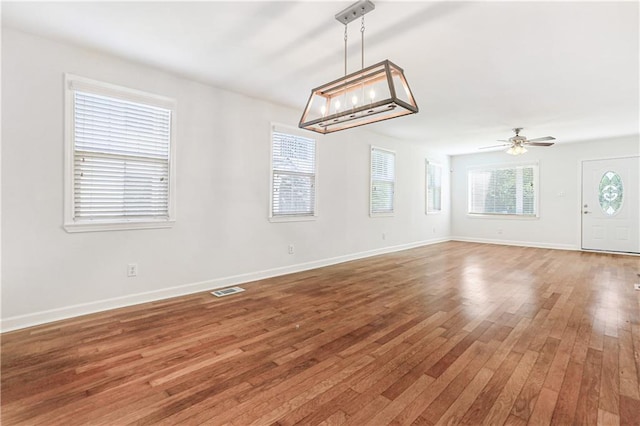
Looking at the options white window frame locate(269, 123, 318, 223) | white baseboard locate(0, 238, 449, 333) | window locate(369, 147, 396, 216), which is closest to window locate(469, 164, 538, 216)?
window locate(369, 147, 396, 216)

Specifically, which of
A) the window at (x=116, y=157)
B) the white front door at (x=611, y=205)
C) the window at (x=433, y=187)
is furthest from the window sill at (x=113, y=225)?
the white front door at (x=611, y=205)

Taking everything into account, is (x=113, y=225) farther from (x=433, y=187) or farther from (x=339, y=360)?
(x=433, y=187)

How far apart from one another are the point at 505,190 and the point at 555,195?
1116 mm

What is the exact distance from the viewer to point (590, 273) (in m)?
4.86

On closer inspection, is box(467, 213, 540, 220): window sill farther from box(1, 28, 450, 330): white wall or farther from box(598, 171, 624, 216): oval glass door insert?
box(1, 28, 450, 330): white wall

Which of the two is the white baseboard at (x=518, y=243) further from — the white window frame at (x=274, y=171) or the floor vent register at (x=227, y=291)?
the floor vent register at (x=227, y=291)

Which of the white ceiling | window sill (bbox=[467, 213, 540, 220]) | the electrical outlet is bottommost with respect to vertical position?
the electrical outlet

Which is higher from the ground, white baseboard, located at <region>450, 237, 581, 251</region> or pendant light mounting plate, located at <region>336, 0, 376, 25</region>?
pendant light mounting plate, located at <region>336, 0, 376, 25</region>

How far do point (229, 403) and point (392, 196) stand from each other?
583cm

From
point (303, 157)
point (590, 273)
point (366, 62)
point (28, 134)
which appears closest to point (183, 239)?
point (28, 134)

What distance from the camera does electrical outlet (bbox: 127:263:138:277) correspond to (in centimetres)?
328

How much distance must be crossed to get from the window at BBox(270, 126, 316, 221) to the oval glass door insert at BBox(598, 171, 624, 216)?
22.2 ft

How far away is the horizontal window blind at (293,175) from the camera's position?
4641 millimetres

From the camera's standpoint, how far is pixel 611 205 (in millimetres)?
6758
